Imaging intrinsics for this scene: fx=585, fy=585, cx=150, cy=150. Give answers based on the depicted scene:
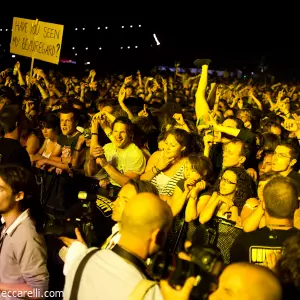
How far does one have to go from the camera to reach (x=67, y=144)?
7.05 metres

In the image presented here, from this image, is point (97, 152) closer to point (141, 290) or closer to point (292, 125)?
point (292, 125)

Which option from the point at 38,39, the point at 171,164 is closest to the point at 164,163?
the point at 171,164

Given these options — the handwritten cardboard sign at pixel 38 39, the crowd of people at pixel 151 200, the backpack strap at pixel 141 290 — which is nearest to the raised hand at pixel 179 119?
the crowd of people at pixel 151 200

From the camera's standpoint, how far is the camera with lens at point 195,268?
2.21 meters

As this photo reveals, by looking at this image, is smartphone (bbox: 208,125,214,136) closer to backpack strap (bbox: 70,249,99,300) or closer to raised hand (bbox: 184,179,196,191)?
raised hand (bbox: 184,179,196,191)

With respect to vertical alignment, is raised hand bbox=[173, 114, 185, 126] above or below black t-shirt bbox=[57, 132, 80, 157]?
above

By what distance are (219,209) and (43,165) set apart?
8.97ft

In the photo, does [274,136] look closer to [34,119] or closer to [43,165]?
[43,165]

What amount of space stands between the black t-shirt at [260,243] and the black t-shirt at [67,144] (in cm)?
347

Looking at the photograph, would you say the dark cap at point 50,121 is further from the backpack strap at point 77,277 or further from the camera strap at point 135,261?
the camera strap at point 135,261

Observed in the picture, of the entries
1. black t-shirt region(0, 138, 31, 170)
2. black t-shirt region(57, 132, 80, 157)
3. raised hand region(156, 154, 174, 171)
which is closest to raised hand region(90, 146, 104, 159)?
raised hand region(156, 154, 174, 171)

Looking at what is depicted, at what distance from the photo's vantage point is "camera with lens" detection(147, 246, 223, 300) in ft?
7.26

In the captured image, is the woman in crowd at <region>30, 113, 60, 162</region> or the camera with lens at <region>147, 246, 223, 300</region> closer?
the camera with lens at <region>147, 246, 223, 300</region>

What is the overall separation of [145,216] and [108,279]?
1.12ft
